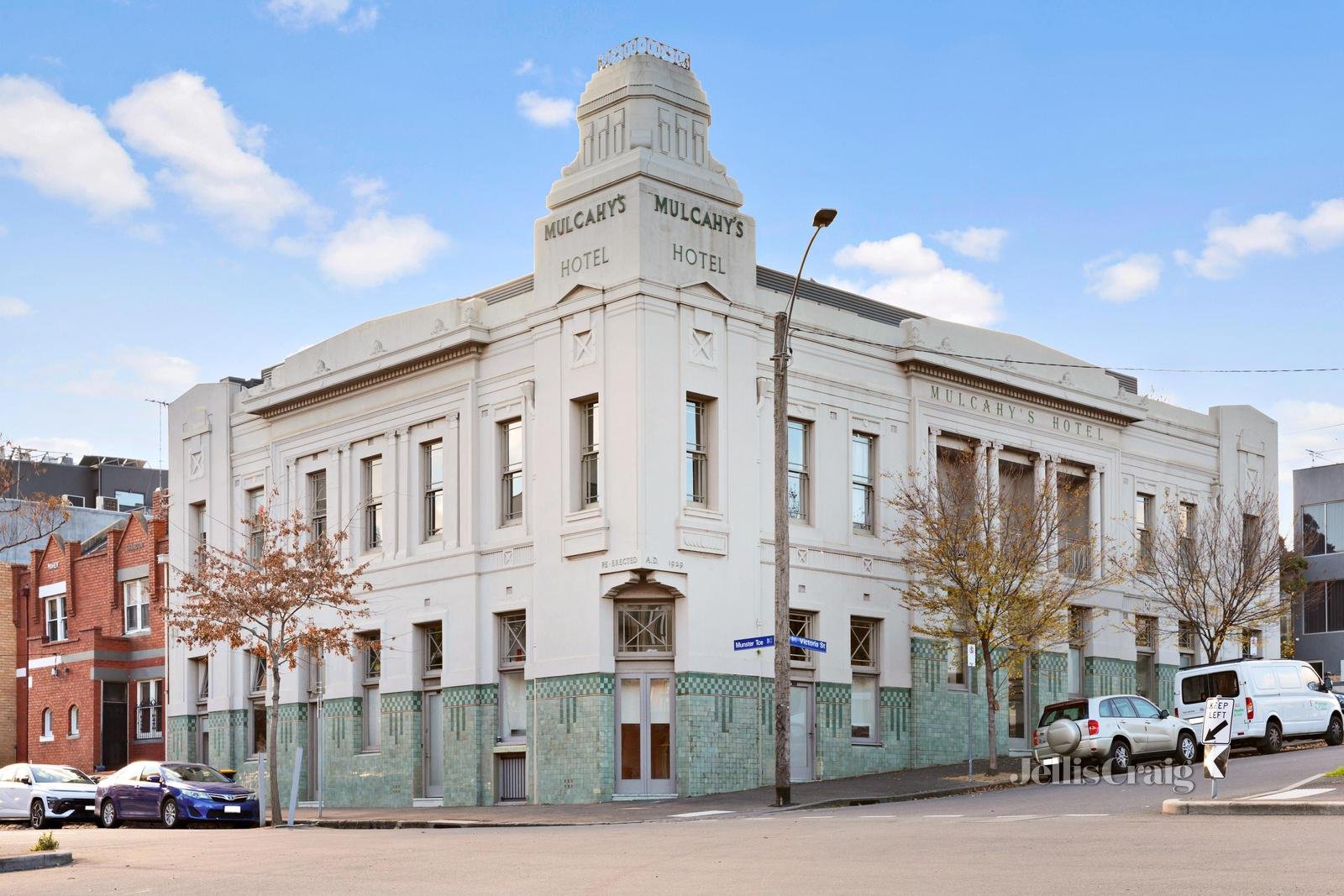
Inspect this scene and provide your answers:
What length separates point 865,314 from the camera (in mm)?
39594

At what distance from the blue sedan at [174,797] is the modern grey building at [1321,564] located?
41968 millimetres

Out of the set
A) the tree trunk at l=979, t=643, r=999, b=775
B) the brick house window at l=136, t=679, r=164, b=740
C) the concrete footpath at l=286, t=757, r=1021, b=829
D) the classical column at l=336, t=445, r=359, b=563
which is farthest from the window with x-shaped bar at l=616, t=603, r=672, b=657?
the brick house window at l=136, t=679, r=164, b=740

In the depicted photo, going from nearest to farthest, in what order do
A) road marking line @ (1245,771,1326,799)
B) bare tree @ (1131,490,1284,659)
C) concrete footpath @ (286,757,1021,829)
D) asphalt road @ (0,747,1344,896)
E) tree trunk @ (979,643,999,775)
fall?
asphalt road @ (0,747,1344,896), road marking line @ (1245,771,1326,799), concrete footpath @ (286,757,1021,829), tree trunk @ (979,643,999,775), bare tree @ (1131,490,1284,659)

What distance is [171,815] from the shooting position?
1216 inches

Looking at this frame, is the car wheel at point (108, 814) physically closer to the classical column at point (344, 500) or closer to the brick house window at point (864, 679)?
the classical column at point (344, 500)

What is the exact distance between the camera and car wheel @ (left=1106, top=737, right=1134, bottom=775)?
1232 inches

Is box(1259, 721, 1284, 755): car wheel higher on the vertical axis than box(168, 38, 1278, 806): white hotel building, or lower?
lower

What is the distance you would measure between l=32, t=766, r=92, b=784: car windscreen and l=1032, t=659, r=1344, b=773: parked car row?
18519mm

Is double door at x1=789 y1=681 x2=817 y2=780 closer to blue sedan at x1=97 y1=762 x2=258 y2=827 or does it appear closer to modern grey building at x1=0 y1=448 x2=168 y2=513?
blue sedan at x1=97 y1=762 x2=258 y2=827

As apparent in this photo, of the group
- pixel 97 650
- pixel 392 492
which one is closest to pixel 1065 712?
pixel 392 492

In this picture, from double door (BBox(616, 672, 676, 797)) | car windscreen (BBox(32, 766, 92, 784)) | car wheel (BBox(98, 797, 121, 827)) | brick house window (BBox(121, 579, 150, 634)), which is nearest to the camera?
double door (BBox(616, 672, 676, 797))

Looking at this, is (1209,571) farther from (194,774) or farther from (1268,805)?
(194,774)

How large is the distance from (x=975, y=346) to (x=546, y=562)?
12.2 m

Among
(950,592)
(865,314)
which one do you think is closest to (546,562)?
(950,592)
